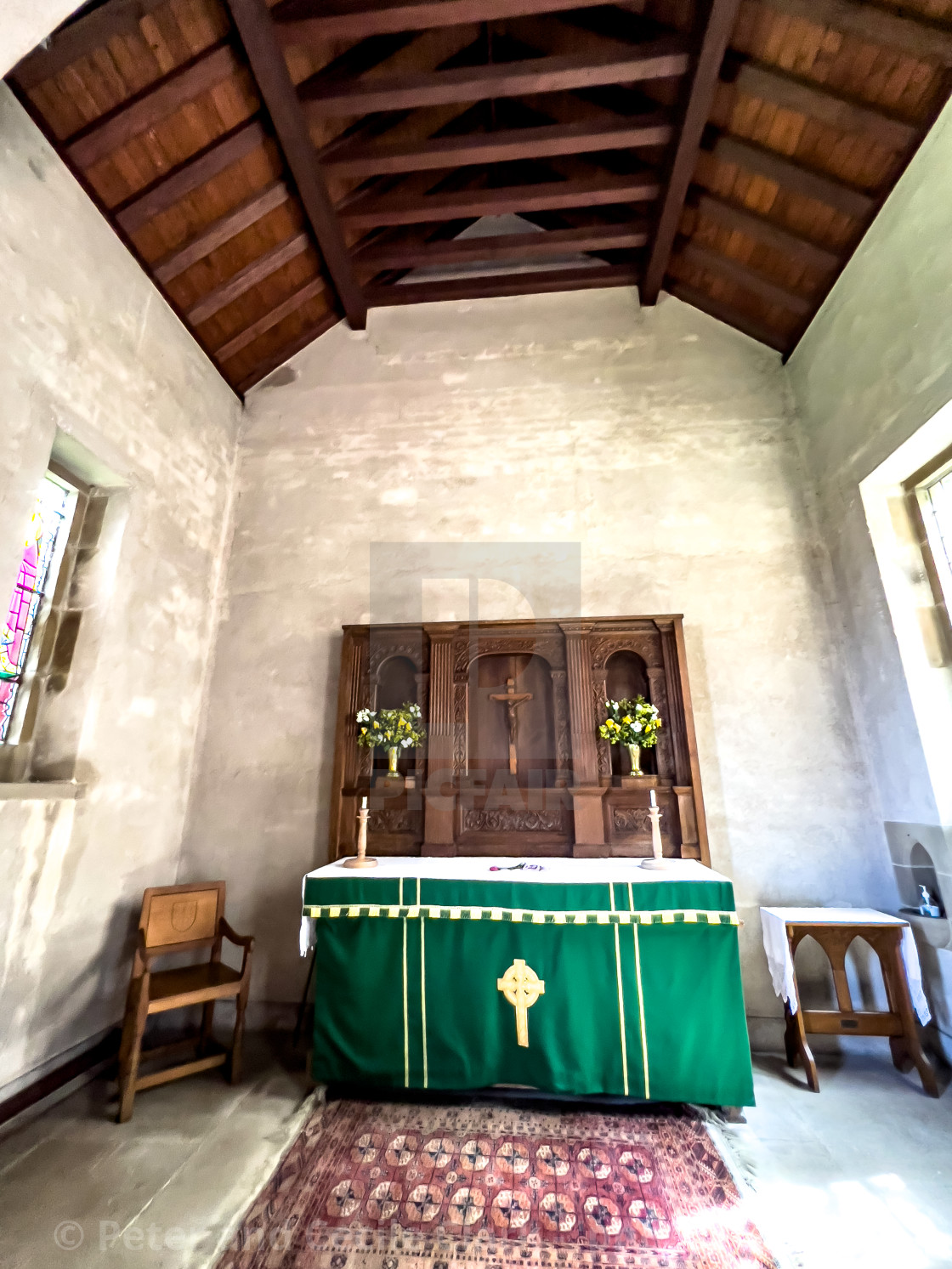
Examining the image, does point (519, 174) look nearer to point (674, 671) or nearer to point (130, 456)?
point (130, 456)

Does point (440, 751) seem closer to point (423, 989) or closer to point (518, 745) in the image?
point (518, 745)

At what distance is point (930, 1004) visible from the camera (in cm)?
310

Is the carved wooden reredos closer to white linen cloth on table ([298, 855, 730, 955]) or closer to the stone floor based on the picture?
white linen cloth on table ([298, 855, 730, 955])

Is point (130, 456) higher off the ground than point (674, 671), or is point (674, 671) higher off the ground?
point (130, 456)

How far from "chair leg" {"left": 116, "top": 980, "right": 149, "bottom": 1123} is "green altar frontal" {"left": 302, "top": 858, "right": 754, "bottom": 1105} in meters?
0.77

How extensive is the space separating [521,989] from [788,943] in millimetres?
1383

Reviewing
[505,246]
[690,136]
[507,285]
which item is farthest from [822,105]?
[507,285]

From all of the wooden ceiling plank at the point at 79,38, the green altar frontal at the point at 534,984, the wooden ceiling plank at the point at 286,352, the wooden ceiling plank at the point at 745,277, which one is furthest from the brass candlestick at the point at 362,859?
the wooden ceiling plank at the point at 745,277

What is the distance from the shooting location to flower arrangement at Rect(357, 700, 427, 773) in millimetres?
3814

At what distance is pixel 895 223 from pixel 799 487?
1534 mm

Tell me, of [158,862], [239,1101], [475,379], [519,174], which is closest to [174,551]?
[158,862]

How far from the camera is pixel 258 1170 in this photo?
2.26 metres

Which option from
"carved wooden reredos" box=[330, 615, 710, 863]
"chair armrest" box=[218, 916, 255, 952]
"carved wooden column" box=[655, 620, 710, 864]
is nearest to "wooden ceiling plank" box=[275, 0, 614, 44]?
"carved wooden reredos" box=[330, 615, 710, 863]

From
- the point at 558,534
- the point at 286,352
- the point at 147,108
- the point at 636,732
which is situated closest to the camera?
the point at 147,108
